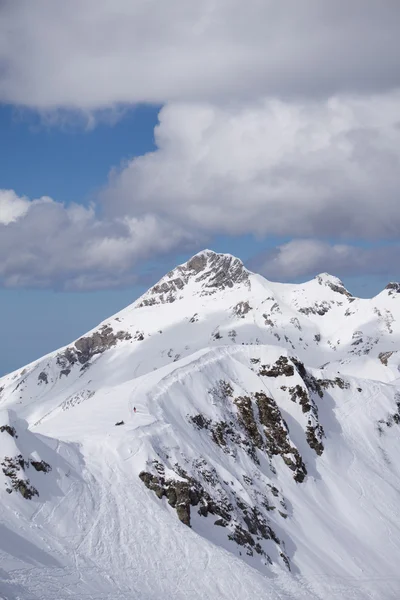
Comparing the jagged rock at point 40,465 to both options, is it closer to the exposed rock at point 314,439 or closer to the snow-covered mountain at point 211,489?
the snow-covered mountain at point 211,489

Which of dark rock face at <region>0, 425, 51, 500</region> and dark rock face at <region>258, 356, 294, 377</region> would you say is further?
dark rock face at <region>258, 356, 294, 377</region>

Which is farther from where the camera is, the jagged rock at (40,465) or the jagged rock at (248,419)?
the jagged rock at (248,419)

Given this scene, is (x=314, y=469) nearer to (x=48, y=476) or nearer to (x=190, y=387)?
(x=190, y=387)

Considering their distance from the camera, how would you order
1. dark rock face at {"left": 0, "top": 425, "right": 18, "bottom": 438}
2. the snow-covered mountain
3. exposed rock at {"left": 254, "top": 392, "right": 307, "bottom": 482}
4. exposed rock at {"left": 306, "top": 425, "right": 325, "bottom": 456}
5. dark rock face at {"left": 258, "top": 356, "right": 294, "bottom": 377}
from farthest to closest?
1. dark rock face at {"left": 258, "top": 356, "right": 294, "bottom": 377}
2. exposed rock at {"left": 306, "top": 425, "right": 325, "bottom": 456}
3. exposed rock at {"left": 254, "top": 392, "right": 307, "bottom": 482}
4. dark rock face at {"left": 0, "top": 425, "right": 18, "bottom": 438}
5. the snow-covered mountain

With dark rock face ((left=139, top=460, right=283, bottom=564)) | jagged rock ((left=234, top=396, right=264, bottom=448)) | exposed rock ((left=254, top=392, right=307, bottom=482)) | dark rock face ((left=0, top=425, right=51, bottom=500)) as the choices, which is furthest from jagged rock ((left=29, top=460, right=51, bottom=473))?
exposed rock ((left=254, top=392, right=307, bottom=482))

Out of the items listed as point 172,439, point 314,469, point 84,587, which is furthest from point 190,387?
point 84,587

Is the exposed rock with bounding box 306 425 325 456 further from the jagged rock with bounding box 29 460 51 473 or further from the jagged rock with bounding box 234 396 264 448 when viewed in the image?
the jagged rock with bounding box 29 460 51 473

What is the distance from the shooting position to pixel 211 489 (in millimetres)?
60844

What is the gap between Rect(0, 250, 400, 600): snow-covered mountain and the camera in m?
44.4

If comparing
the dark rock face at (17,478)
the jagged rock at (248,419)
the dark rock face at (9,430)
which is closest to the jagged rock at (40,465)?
the dark rock face at (17,478)

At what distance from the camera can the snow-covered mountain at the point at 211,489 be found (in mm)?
44438

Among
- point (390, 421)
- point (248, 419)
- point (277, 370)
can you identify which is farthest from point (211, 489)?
point (390, 421)

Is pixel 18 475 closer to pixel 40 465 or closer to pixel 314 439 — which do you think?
pixel 40 465

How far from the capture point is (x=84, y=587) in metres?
38.5
